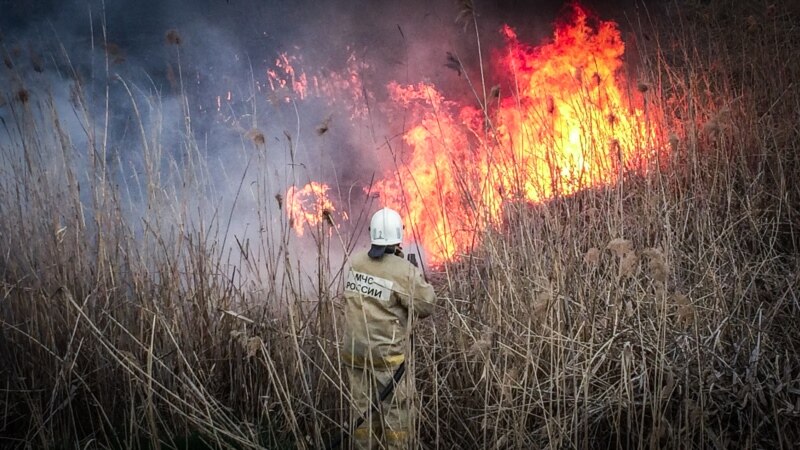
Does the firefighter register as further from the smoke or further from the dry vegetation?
the smoke

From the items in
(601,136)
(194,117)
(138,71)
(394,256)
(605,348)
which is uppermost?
(138,71)

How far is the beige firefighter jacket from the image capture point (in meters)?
3.12

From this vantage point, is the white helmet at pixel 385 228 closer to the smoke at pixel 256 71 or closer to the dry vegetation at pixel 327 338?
the dry vegetation at pixel 327 338

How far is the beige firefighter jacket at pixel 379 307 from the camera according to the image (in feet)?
10.2

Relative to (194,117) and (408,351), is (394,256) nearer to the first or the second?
(408,351)

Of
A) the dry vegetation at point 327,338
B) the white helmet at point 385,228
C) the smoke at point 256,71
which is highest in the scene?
the smoke at point 256,71

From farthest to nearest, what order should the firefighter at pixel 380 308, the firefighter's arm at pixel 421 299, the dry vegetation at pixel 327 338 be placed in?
the firefighter at pixel 380 308 → the firefighter's arm at pixel 421 299 → the dry vegetation at pixel 327 338

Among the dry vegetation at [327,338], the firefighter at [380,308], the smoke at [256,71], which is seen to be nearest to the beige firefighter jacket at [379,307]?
the firefighter at [380,308]

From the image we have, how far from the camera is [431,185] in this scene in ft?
25.4

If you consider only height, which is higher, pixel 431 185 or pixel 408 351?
pixel 431 185

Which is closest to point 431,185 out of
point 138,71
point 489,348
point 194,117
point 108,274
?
point 194,117

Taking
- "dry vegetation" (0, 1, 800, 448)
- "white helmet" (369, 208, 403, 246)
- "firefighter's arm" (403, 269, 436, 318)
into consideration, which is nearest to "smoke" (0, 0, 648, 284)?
"dry vegetation" (0, 1, 800, 448)

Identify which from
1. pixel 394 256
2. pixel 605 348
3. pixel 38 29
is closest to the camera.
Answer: pixel 605 348

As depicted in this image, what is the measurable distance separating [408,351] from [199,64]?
613 centimetres
